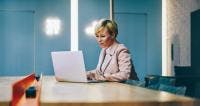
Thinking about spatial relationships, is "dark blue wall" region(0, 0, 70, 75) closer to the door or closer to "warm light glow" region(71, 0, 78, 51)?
"warm light glow" region(71, 0, 78, 51)

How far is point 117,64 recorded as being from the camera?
2.72 metres

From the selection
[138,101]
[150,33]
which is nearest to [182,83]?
[150,33]

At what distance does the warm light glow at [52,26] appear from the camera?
5801 millimetres

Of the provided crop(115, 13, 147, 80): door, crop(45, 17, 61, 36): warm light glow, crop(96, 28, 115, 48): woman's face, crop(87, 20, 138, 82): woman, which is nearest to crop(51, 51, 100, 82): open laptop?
crop(87, 20, 138, 82): woman

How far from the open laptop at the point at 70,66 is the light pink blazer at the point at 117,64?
0.91ft

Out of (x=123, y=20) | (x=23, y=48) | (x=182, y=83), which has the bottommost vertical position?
(x=182, y=83)

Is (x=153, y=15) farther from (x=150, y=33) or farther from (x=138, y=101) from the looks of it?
(x=138, y=101)

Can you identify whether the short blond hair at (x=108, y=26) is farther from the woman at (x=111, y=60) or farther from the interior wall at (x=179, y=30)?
the interior wall at (x=179, y=30)

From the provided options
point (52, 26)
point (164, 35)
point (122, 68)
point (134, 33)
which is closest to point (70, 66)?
point (122, 68)

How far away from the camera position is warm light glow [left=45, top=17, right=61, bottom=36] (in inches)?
228

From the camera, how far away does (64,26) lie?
585 centimetres

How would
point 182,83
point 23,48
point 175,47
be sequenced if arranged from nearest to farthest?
point 182,83 < point 23,48 < point 175,47

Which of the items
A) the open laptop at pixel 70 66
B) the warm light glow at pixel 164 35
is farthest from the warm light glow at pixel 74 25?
the open laptop at pixel 70 66

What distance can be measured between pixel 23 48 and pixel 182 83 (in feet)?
8.74
